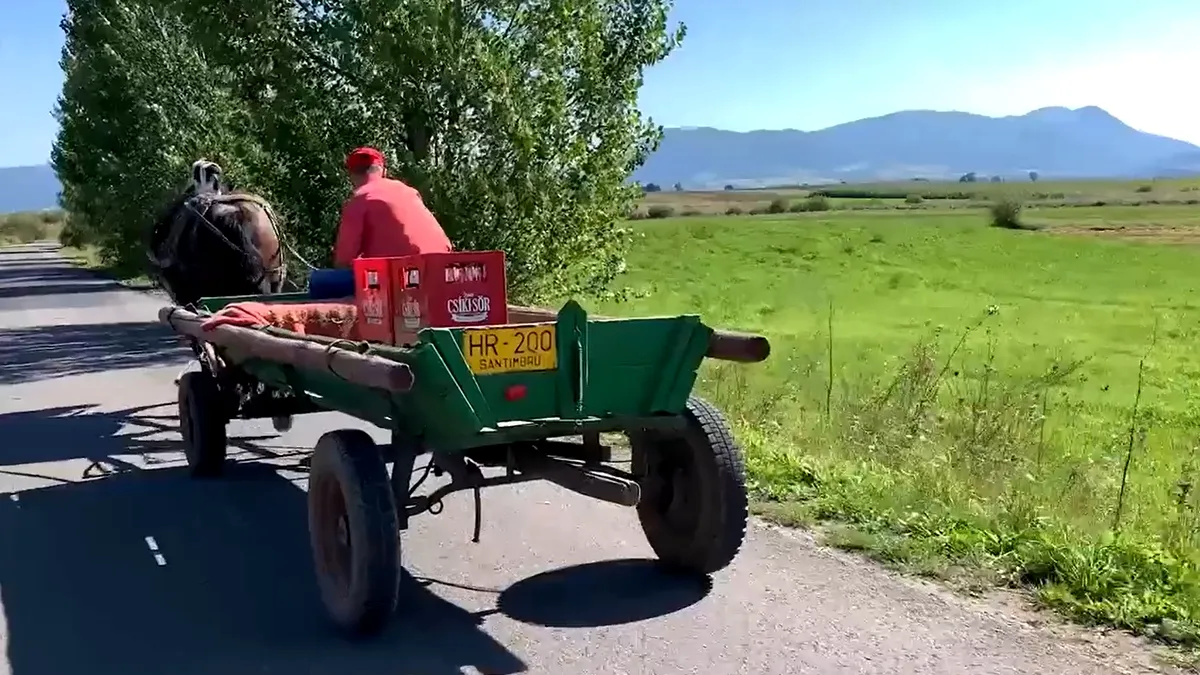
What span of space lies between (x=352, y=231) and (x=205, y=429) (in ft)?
7.29

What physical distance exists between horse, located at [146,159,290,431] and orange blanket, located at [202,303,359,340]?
223 cm

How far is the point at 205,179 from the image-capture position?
10.1 metres

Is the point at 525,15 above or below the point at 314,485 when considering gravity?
above

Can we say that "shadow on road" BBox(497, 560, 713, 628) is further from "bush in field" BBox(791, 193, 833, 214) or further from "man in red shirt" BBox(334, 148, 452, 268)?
"bush in field" BBox(791, 193, 833, 214)

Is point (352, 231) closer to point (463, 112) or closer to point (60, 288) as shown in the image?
point (463, 112)

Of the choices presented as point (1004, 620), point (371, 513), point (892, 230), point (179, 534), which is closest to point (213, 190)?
point (179, 534)

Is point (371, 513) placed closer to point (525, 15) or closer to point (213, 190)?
point (213, 190)

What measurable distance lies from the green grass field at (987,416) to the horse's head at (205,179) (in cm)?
466

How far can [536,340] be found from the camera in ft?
16.8

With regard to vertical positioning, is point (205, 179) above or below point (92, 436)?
above

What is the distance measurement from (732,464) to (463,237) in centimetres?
977

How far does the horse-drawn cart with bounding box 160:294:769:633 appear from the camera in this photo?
4965 millimetres

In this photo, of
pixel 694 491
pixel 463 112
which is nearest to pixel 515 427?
pixel 694 491

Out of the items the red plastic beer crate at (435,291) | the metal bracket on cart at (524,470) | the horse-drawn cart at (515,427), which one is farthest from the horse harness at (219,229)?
the metal bracket on cart at (524,470)
